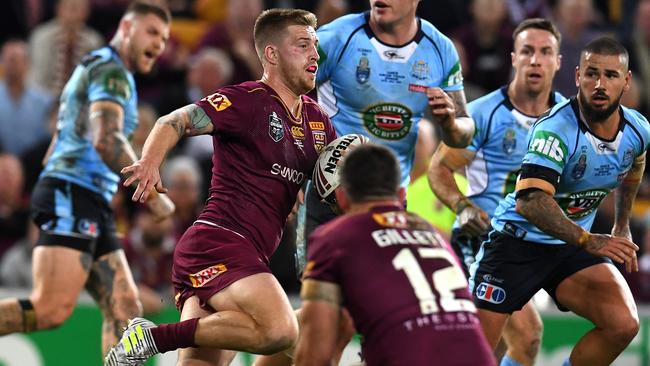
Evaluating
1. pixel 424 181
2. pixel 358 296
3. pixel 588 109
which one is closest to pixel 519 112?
pixel 588 109

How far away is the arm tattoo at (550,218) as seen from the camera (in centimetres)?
710

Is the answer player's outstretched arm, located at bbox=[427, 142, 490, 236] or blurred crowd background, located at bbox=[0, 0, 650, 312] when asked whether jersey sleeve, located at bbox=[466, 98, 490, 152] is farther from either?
blurred crowd background, located at bbox=[0, 0, 650, 312]

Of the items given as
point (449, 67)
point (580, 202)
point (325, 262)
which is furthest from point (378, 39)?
point (325, 262)

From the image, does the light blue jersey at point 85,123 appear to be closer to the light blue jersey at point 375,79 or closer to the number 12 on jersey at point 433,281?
the light blue jersey at point 375,79

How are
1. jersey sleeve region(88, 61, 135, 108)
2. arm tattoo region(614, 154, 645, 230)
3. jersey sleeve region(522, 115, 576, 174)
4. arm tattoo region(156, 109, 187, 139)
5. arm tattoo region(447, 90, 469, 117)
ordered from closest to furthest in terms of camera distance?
arm tattoo region(156, 109, 187, 139) < jersey sleeve region(522, 115, 576, 174) < arm tattoo region(614, 154, 645, 230) < arm tattoo region(447, 90, 469, 117) < jersey sleeve region(88, 61, 135, 108)

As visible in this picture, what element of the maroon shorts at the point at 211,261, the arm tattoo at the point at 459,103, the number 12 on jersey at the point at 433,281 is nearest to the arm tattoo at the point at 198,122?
the maroon shorts at the point at 211,261

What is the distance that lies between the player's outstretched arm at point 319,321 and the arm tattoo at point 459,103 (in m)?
3.16

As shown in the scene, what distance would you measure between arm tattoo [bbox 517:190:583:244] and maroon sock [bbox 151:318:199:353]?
220cm

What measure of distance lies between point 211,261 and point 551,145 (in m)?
2.26

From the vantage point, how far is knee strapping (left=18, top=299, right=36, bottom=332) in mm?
8602

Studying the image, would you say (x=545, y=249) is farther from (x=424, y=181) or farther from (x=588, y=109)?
(x=424, y=181)

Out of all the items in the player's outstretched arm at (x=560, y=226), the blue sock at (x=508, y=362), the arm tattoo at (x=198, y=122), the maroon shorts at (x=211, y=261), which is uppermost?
the arm tattoo at (x=198, y=122)

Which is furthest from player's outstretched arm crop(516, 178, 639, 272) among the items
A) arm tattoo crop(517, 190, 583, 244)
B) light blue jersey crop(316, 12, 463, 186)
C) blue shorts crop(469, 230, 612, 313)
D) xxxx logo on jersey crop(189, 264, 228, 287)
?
xxxx logo on jersey crop(189, 264, 228, 287)

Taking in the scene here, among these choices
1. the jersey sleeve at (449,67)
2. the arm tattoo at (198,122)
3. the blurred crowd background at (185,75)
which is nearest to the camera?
the arm tattoo at (198,122)
